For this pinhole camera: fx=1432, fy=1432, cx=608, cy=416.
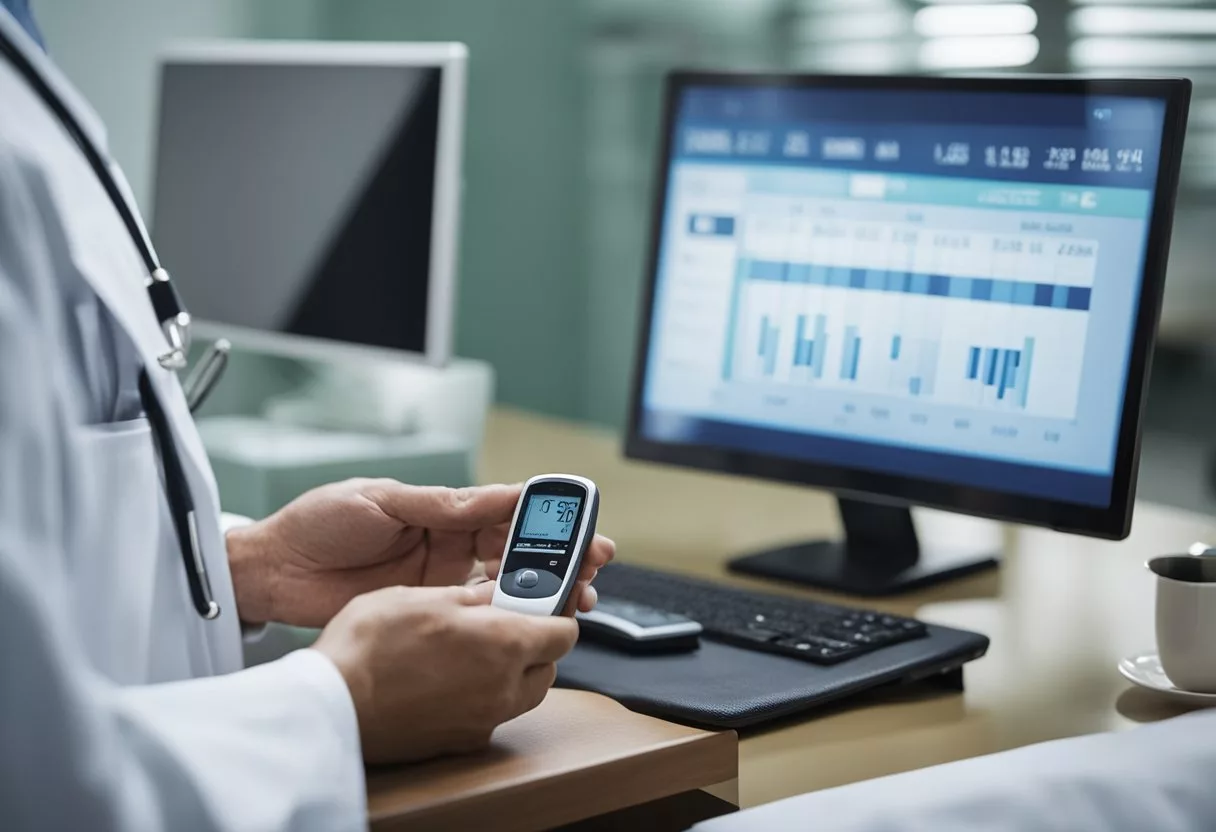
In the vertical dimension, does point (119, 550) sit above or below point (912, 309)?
below

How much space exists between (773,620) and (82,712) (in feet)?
1.86

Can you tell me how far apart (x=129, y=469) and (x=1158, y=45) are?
1.98 metres

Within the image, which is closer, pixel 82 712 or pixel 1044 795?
pixel 82 712

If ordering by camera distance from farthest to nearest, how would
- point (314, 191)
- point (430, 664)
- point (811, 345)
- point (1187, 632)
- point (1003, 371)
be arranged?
point (314, 191)
point (811, 345)
point (1003, 371)
point (1187, 632)
point (430, 664)

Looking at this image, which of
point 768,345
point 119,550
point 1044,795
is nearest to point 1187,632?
point 1044,795

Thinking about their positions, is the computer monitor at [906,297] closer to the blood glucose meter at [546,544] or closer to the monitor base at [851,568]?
the monitor base at [851,568]

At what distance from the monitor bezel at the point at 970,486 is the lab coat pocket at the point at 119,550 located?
64 cm

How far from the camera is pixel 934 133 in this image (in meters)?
1.24

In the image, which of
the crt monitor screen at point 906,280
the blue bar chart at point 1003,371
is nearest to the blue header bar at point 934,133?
the crt monitor screen at point 906,280

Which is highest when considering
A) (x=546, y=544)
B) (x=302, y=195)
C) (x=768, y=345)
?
(x=302, y=195)

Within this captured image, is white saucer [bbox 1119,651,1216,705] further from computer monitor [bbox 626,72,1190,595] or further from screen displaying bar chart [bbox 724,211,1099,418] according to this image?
screen displaying bar chart [bbox 724,211,1099,418]

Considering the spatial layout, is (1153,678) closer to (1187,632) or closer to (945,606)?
(1187,632)

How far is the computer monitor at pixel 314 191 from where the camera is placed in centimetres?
156

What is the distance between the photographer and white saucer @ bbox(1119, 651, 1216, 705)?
0.98m
